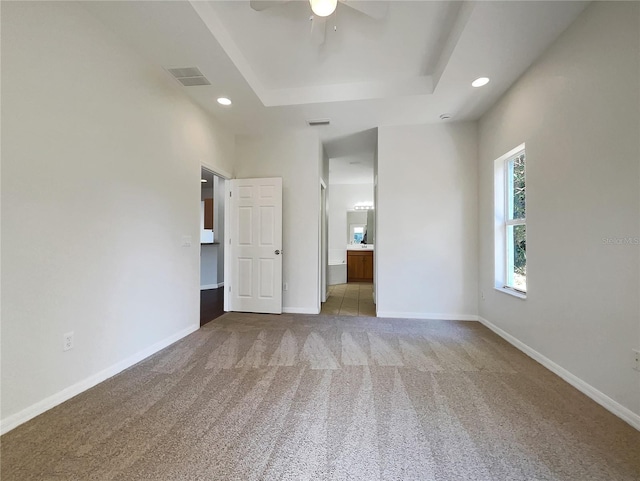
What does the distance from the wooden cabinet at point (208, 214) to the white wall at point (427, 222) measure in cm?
474

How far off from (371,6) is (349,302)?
3.94 metres

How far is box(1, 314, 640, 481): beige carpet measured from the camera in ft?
4.04

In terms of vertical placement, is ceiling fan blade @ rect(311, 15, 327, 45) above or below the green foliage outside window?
above

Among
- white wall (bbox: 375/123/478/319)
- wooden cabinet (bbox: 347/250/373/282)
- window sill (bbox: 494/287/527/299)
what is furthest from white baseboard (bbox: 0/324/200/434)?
wooden cabinet (bbox: 347/250/373/282)

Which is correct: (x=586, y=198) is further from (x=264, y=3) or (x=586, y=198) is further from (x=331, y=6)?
(x=264, y=3)

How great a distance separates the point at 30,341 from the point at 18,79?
1.54m

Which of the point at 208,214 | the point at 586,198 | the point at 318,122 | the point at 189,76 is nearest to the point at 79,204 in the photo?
the point at 189,76

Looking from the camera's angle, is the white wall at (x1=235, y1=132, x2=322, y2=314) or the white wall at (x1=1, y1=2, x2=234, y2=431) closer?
the white wall at (x1=1, y1=2, x2=234, y2=431)

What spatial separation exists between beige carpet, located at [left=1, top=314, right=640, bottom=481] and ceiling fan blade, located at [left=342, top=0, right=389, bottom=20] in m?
2.65

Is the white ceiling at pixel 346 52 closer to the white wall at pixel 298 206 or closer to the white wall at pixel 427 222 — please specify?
the white wall at pixel 427 222

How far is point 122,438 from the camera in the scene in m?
1.42

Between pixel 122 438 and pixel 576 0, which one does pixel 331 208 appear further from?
pixel 122 438

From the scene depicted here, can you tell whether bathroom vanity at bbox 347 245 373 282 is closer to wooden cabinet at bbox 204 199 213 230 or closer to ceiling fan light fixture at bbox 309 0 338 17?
wooden cabinet at bbox 204 199 213 230

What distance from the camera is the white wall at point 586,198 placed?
5.11 feet
